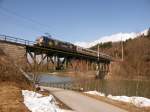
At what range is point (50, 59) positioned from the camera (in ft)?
205

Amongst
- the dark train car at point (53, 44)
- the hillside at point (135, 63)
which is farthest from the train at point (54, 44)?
the hillside at point (135, 63)

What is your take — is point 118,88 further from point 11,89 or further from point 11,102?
point 11,102

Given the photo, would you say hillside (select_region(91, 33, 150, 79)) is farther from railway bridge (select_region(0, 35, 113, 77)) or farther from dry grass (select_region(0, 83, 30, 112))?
dry grass (select_region(0, 83, 30, 112))

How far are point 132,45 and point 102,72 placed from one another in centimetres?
3658

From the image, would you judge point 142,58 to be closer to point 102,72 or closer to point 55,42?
point 102,72

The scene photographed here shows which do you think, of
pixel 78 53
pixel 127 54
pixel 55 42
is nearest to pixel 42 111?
pixel 55 42

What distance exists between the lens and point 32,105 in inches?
721

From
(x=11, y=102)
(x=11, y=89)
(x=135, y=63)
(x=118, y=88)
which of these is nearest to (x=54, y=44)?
(x=118, y=88)

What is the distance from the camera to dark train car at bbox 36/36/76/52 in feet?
199

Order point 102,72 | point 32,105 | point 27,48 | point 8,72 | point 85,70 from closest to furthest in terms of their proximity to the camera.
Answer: point 32,105
point 8,72
point 27,48
point 85,70
point 102,72

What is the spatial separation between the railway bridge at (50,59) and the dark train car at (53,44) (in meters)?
1.04

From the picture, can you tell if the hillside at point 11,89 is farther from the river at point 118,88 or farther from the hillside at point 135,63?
the hillside at point 135,63

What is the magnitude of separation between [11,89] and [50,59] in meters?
37.3

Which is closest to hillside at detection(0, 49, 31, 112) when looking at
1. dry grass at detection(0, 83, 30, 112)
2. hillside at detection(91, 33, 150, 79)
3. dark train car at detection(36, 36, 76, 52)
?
dry grass at detection(0, 83, 30, 112)
